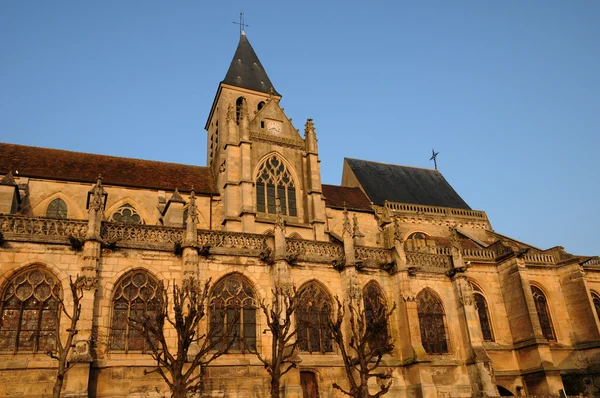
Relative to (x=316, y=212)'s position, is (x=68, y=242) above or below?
below

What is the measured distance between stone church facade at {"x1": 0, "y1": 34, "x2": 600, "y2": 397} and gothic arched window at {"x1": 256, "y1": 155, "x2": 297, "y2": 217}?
0.24ft

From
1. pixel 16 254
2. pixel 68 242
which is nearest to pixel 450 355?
pixel 68 242

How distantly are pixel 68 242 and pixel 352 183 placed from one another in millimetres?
22832

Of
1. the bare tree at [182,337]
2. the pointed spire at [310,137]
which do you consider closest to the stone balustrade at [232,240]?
the bare tree at [182,337]

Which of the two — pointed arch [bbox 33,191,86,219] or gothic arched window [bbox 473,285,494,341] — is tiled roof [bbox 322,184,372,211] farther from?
pointed arch [bbox 33,191,86,219]

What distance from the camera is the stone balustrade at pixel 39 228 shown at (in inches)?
619

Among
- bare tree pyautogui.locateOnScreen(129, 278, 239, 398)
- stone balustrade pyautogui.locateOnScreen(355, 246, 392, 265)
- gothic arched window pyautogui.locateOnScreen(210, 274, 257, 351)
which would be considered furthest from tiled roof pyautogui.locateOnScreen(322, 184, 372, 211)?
bare tree pyautogui.locateOnScreen(129, 278, 239, 398)

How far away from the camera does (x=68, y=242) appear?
52.8 feet

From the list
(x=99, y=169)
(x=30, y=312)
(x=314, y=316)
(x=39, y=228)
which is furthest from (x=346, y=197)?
(x=30, y=312)

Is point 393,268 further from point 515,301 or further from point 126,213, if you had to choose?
point 126,213

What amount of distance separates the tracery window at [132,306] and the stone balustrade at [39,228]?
218cm

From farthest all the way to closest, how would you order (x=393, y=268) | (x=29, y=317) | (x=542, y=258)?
1. (x=542, y=258)
2. (x=393, y=268)
3. (x=29, y=317)

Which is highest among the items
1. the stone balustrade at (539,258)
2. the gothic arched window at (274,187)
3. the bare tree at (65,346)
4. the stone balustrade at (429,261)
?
the gothic arched window at (274,187)

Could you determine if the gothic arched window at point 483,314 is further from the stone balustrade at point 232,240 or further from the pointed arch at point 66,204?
the pointed arch at point 66,204
